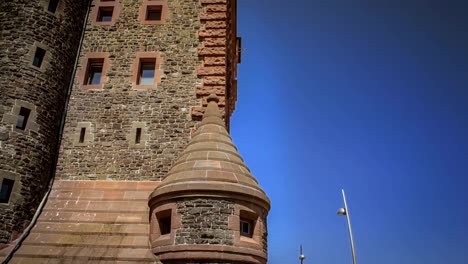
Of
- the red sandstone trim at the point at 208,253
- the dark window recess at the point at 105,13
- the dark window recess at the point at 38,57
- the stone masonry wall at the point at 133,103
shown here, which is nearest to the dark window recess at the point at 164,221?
the red sandstone trim at the point at 208,253

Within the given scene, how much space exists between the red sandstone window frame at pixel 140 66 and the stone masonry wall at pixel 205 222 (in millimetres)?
6041

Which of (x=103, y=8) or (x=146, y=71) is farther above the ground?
(x=103, y=8)

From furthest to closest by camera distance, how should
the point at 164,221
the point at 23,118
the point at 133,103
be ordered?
the point at 133,103
the point at 23,118
the point at 164,221

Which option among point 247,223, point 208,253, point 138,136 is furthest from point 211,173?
point 138,136

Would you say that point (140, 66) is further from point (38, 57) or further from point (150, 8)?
point (38, 57)

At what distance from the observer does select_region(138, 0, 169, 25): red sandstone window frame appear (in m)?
15.3

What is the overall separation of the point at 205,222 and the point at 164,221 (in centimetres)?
165

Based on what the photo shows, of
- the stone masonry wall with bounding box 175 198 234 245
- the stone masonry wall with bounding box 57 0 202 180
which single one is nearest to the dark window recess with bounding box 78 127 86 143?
the stone masonry wall with bounding box 57 0 202 180

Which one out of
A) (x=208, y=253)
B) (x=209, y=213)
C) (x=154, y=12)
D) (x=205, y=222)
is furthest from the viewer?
(x=154, y=12)

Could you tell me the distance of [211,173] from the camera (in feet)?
33.4

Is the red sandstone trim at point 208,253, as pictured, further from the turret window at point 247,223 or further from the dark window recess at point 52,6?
the dark window recess at point 52,6

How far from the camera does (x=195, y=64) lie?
563 inches

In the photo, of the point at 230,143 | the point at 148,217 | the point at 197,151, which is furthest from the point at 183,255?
the point at 230,143

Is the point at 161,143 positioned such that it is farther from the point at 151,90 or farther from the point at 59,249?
the point at 59,249
